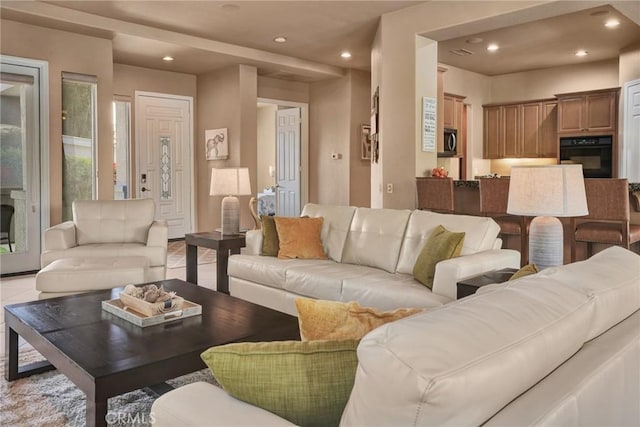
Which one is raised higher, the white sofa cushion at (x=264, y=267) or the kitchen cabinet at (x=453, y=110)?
the kitchen cabinet at (x=453, y=110)

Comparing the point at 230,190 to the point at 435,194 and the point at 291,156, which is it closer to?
the point at 435,194

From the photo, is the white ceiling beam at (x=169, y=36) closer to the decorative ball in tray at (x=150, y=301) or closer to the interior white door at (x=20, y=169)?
the interior white door at (x=20, y=169)

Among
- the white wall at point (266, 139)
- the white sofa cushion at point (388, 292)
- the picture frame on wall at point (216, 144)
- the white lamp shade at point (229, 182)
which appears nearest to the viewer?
the white sofa cushion at point (388, 292)

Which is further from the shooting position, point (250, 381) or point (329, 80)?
point (329, 80)

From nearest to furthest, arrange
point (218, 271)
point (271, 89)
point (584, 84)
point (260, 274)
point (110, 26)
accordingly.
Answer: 1. point (260, 274)
2. point (218, 271)
3. point (110, 26)
4. point (584, 84)
5. point (271, 89)

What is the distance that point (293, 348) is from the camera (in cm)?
106

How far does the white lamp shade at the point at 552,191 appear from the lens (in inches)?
96.3

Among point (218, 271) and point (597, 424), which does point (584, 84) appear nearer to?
point (218, 271)

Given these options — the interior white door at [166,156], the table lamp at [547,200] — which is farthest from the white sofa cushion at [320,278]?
the interior white door at [166,156]

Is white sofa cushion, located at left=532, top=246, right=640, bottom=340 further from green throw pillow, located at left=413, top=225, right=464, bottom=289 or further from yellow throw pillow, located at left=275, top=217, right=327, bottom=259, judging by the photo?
yellow throw pillow, located at left=275, top=217, right=327, bottom=259

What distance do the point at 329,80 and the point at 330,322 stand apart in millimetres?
7696

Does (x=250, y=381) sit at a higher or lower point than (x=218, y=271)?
higher

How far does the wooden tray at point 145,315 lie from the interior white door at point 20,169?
3.70 metres

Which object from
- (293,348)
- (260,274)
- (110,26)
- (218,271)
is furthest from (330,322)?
(110,26)
